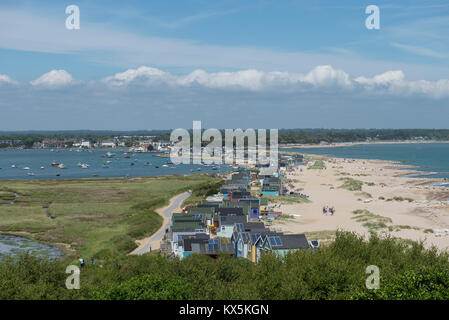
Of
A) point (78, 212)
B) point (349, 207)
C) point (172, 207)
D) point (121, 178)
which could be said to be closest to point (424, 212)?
point (349, 207)

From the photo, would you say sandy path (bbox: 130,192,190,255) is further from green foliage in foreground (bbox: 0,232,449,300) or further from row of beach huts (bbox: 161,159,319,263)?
green foliage in foreground (bbox: 0,232,449,300)

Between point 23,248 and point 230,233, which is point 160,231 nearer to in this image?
point 230,233

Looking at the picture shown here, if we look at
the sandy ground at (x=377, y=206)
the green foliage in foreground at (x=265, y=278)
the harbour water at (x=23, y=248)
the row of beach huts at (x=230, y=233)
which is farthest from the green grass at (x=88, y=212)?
the sandy ground at (x=377, y=206)

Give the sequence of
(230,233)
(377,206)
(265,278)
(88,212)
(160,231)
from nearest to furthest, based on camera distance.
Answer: (265,278), (230,233), (160,231), (88,212), (377,206)

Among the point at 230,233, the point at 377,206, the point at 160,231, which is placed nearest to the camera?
the point at 230,233

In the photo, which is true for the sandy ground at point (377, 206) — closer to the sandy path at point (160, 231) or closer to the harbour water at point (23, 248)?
the sandy path at point (160, 231)

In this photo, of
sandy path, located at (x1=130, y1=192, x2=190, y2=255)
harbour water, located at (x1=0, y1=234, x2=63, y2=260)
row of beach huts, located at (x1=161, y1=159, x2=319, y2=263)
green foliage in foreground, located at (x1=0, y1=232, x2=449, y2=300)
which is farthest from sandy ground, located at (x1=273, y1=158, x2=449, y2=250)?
harbour water, located at (x1=0, y1=234, x2=63, y2=260)

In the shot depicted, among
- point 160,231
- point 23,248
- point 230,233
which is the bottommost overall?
point 23,248

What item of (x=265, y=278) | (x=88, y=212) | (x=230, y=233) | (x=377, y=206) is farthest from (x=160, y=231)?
(x=377, y=206)
